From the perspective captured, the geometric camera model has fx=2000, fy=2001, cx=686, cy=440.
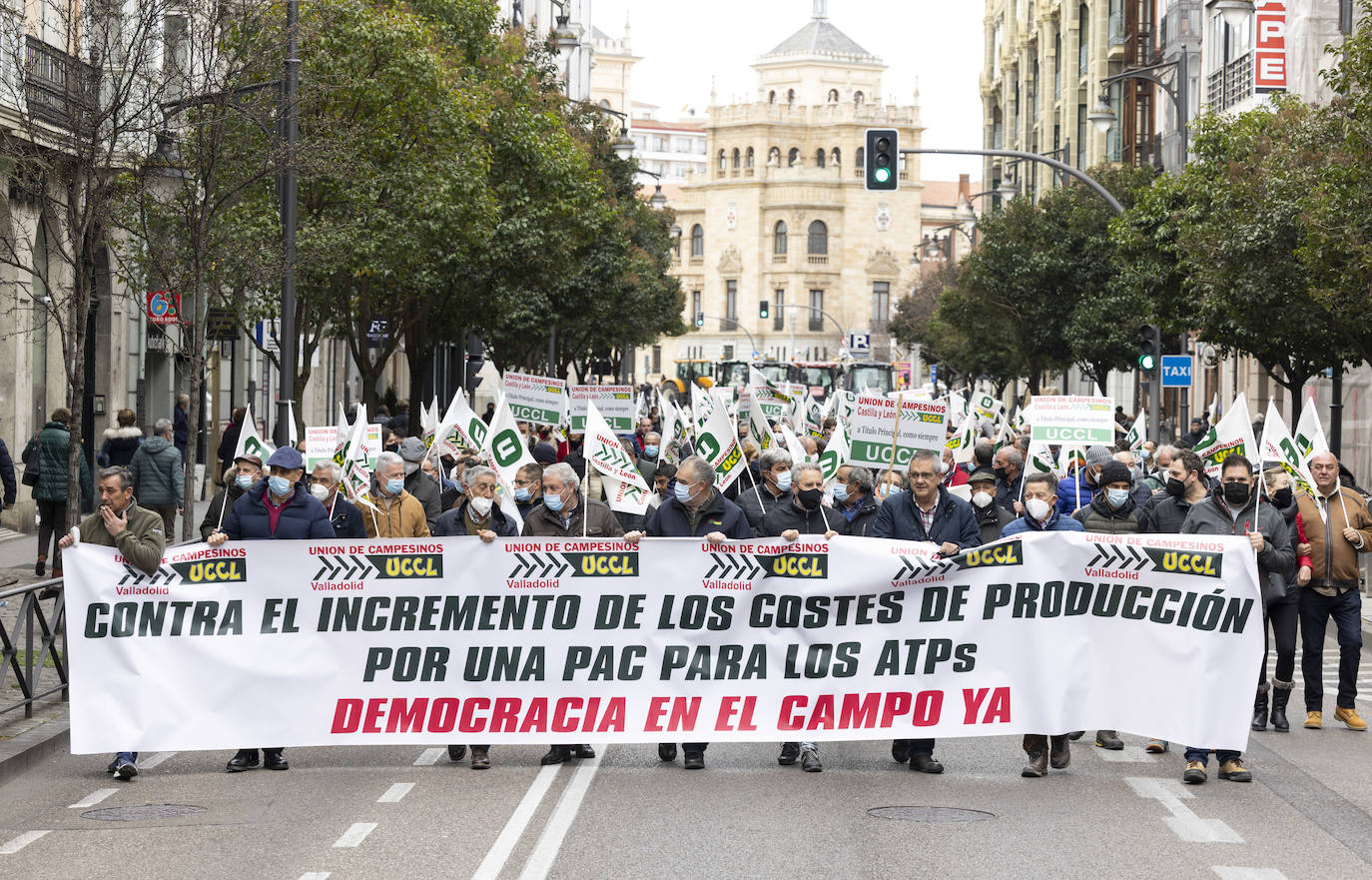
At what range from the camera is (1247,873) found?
8.20 meters

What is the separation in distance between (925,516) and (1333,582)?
300 cm

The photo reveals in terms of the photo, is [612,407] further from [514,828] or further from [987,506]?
[514,828]

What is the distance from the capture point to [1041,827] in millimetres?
9070

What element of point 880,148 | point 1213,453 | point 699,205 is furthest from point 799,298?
point 1213,453

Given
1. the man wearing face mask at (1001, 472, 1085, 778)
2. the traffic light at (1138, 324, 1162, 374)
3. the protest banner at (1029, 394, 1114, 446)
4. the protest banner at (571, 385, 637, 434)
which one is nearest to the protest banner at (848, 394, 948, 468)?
the protest banner at (1029, 394, 1114, 446)

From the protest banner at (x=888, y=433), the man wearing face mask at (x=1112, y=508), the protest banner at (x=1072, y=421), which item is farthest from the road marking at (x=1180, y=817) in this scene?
the protest banner at (x=1072, y=421)

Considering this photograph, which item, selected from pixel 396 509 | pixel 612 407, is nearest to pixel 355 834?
pixel 396 509

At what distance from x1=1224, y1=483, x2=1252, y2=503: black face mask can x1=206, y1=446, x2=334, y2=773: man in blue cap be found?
16.8 ft

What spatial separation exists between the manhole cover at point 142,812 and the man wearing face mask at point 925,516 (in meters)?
3.76

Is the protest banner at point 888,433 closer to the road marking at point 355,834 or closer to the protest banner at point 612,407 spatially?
the protest banner at point 612,407

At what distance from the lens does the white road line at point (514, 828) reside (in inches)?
319

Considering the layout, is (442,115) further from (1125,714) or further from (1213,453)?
(1125,714)

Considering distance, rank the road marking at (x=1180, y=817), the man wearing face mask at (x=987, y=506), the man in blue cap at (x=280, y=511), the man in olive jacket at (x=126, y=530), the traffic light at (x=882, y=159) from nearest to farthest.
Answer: the road marking at (x=1180, y=817)
the man in olive jacket at (x=126, y=530)
the man in blue cap at (x=280, y=511)
the man wearing face mask at (x=987, y=506)
the traffic light at (x=882, y=159)

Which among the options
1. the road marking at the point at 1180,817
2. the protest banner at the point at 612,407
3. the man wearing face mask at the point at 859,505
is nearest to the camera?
the road marking at the point at 1180,817
